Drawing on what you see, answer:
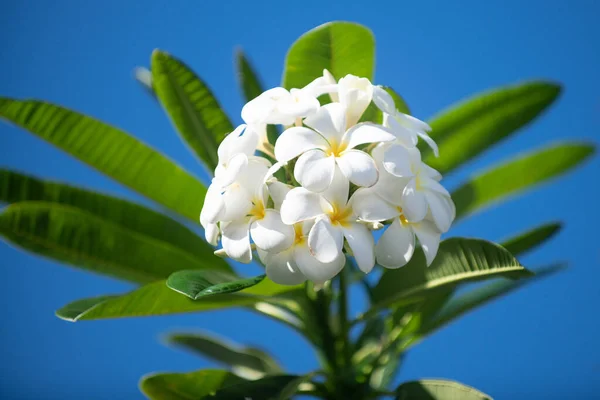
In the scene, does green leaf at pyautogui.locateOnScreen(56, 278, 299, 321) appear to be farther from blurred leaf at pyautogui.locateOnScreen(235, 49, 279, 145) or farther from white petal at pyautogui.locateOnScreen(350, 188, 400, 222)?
blurred leaf at pyautogui.locateOnScreen(235, 49, 279, 145)

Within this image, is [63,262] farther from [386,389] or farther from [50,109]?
[386,389]

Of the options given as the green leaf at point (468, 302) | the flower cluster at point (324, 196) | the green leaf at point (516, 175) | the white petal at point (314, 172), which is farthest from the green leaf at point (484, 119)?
the white petal at point (314, 172)

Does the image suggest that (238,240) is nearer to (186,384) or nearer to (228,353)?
(186,384)

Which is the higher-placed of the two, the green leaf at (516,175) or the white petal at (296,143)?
the green leaf at (516,175)

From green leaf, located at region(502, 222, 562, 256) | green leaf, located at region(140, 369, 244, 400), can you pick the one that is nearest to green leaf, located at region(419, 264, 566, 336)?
green leaf, located at region(502, 222, 562, 256)

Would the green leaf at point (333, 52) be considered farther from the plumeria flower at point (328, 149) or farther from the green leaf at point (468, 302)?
the green leaf at point (468, 302)

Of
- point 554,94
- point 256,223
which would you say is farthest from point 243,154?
point 554,94
